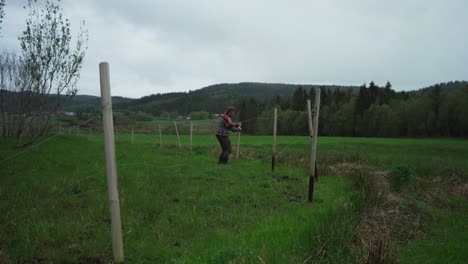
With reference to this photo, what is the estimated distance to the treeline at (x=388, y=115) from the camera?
54.6 meters

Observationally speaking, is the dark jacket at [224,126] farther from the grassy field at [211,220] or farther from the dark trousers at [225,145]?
the grassy field at [211,220]

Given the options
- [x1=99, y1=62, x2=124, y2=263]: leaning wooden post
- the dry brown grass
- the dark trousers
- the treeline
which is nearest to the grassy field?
the dry brown grass

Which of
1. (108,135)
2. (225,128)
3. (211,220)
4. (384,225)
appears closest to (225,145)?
(225,128)

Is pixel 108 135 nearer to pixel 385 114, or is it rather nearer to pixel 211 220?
pixel 211 220

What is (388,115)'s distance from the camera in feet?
191

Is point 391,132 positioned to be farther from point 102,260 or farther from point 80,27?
point 102,260

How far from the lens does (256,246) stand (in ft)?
12.5

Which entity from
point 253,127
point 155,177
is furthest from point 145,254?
point 253,127

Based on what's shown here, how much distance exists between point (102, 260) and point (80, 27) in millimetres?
14431

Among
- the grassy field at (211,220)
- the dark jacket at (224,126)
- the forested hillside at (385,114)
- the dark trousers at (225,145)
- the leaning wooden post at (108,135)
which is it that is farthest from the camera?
the forested hillside at (385,114)

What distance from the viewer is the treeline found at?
179 feet

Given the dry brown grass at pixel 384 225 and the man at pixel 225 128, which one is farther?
the man at pixel 225 128

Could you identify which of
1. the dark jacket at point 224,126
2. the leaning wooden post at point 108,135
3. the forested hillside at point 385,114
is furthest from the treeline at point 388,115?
the leaning wooden post at point 108,135

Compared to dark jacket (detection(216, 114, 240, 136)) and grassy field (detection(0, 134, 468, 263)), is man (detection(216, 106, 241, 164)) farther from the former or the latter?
grassy field (detection(0, 134, 468, 263))
